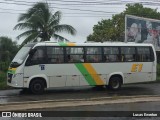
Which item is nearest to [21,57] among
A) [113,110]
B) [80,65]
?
[80,65]

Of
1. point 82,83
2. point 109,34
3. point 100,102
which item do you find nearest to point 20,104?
point 100,102

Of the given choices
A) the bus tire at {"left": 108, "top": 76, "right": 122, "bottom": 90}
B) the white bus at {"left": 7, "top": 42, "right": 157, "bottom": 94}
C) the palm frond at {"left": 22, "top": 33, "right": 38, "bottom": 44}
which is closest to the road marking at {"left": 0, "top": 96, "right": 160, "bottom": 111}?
the white bus at {"left": 7, "top": 42, "right": 157, "bottom": 94}

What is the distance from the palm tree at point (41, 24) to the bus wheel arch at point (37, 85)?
14031 millimetres

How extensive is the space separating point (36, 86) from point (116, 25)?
34.1 meters

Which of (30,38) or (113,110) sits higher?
(30,38)

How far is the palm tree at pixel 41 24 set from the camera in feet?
111

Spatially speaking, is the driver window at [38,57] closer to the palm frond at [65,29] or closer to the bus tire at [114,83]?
the bus tire at [114,83]

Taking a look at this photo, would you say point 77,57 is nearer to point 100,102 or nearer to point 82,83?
point 82,83

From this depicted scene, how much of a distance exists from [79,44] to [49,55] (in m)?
1.85

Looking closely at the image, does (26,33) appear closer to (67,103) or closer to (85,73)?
(85,73)

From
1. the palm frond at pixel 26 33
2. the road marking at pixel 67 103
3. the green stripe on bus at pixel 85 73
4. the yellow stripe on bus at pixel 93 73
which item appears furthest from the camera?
the palm frond at pixel 26 33

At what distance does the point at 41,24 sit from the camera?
34312 mm

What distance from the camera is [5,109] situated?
13312 millimetres

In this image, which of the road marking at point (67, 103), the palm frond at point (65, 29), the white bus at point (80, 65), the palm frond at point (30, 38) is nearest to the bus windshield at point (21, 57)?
the white bus at point (80, 65)
